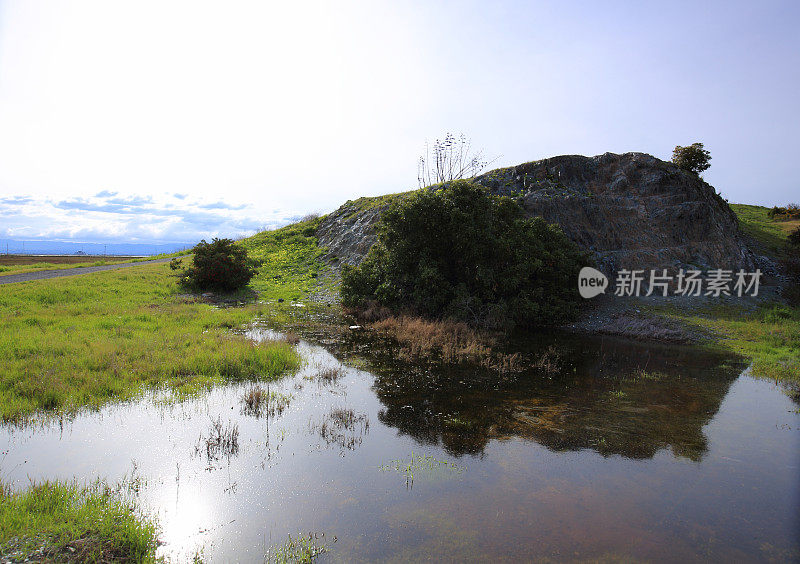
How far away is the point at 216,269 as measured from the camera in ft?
98.3

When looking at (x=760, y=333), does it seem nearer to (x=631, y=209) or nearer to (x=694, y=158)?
(x=631, y=209)

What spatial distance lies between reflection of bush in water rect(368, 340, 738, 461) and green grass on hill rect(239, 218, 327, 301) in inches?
781

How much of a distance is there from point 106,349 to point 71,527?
951cm

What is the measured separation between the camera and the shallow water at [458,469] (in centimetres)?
606

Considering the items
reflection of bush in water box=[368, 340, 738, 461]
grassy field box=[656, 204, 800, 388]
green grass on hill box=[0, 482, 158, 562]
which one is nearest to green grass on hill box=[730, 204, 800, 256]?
grassy field box=[656, 204, 800, 388]

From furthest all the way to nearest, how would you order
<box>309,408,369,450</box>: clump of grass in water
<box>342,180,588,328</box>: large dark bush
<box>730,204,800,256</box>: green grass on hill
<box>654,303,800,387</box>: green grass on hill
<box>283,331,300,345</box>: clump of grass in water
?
<box>730,204,800,256</box>: green grass on hill → <box>342,180,588,328</box>: large dark bush → <box>283,331,300,345</box>: clump of grass in water → <box>654,303,800,387</box>: green grass on hill → <box>309,408,369,450</box>: clump of grass in water

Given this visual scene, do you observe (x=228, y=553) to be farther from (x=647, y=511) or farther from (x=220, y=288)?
(x=220, y=288)

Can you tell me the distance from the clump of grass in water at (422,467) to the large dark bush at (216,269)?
994 inches

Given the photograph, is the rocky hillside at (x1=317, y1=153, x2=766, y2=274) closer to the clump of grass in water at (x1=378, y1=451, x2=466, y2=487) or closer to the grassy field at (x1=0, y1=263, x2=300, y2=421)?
the grassy field at (x1=0, y1=263, x2=300, y2=421)

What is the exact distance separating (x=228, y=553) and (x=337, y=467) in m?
2.57

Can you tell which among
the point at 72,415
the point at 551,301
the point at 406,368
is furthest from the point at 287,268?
the point at 72,415

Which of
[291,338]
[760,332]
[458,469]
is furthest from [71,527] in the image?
[760,332]

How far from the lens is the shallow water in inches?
239

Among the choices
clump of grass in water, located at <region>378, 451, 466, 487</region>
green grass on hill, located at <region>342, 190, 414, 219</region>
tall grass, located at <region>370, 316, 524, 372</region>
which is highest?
green grass on hill, located at <region>342, 190, 414, 219</region>
